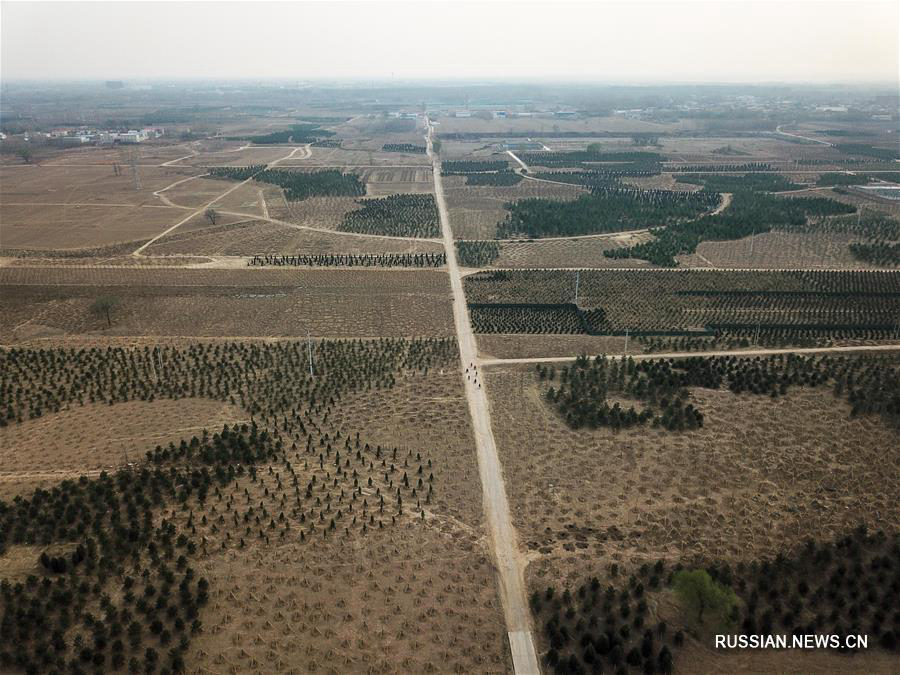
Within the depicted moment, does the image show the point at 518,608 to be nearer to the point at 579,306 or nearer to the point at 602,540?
the point at 602,540

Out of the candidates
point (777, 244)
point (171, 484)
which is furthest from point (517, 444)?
point (777, 244)

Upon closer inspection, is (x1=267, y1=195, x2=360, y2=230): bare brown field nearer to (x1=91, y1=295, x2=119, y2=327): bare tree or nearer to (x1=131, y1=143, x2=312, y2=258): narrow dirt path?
(x1=131, y1=143, x2=312, y2=258): narrow dirt path

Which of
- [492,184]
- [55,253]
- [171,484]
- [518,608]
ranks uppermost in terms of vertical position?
[492,184]

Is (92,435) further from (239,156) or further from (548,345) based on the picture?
(239,156)

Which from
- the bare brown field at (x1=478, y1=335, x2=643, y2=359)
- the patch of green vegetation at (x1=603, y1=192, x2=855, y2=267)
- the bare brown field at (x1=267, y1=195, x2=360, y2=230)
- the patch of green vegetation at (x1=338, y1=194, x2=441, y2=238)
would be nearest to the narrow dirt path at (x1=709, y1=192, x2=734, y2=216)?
the patch of green vegetation at (x1=603, y1=192, x2=855, y2=267)

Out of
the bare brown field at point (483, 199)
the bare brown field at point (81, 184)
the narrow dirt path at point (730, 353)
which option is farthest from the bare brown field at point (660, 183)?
the bare brown field at point (81, 184)

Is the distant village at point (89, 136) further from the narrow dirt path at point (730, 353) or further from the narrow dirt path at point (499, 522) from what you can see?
the narrow dirt path at point (730, 353)

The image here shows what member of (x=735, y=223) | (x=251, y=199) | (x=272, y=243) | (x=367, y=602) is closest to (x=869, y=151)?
(x=735, y=223)
